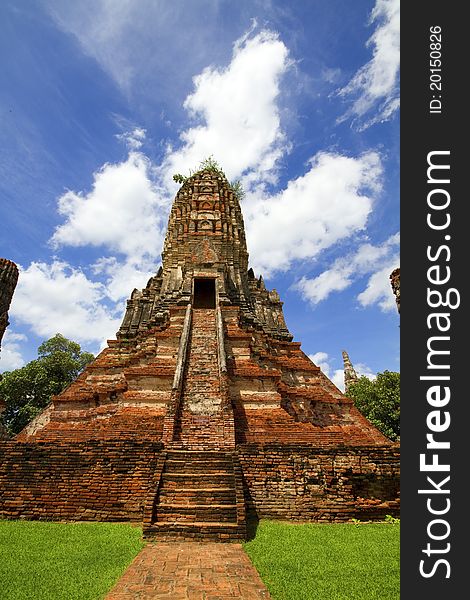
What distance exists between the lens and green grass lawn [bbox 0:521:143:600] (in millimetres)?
3779

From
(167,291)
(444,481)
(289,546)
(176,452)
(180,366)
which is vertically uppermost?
(167,291)

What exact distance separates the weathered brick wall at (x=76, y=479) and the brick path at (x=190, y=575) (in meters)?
1.78

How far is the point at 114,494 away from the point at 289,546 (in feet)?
12.0

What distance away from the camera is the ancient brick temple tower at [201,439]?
271 inches

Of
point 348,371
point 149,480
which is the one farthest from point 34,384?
point 348,371

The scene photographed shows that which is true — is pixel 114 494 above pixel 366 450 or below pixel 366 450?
below

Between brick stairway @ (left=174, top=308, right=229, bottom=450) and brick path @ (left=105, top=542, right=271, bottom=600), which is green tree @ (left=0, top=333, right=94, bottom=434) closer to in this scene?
brick stairway @ (left=174, top=308, right=229, bottom=450)

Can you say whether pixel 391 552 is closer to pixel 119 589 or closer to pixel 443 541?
pixel 443 541

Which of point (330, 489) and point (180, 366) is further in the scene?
point (180, 366)

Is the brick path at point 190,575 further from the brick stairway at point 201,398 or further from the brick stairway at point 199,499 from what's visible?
the brick stairway at point 201,398

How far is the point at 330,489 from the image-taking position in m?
7.21

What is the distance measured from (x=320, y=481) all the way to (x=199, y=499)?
2515 millimetres

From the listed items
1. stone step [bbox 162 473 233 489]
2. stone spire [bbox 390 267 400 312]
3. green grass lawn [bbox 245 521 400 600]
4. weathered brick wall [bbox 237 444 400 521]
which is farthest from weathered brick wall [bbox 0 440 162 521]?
stone spire [bbox 390 267 400 312]

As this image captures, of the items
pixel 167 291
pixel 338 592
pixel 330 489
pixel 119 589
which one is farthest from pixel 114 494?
pixel 167 291
